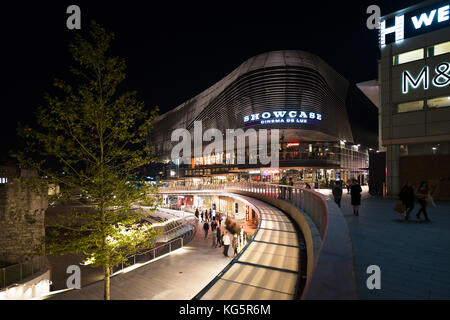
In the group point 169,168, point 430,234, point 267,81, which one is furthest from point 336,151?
point 169,168

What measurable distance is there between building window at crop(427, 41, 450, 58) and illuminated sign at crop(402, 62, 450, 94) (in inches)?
48.1

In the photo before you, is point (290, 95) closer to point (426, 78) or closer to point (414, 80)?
point (414, 80)

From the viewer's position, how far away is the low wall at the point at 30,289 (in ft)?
46.0

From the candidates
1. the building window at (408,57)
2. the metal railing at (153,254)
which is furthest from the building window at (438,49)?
the metal railing at (153,254)

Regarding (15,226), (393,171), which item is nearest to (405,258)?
(393,171)

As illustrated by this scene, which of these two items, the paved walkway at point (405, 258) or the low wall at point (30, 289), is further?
the low wall at point (30, 289)

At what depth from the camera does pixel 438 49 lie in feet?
62.7

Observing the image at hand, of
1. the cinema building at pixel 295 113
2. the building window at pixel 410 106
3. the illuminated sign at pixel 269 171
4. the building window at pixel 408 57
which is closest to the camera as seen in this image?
the building window at pixel 410 106

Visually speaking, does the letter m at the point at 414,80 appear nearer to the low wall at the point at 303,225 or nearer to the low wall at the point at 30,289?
the low wall at the point at 303,225

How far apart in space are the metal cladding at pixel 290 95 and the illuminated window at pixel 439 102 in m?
29.6

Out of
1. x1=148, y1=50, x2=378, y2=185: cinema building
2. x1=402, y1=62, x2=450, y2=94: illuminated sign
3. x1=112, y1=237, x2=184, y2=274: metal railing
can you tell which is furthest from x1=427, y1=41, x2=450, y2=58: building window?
x1=148, y1=50, x2=378, y2=185: cinema building

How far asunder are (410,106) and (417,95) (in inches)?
40.2

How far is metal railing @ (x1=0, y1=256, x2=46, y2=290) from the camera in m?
14.0
